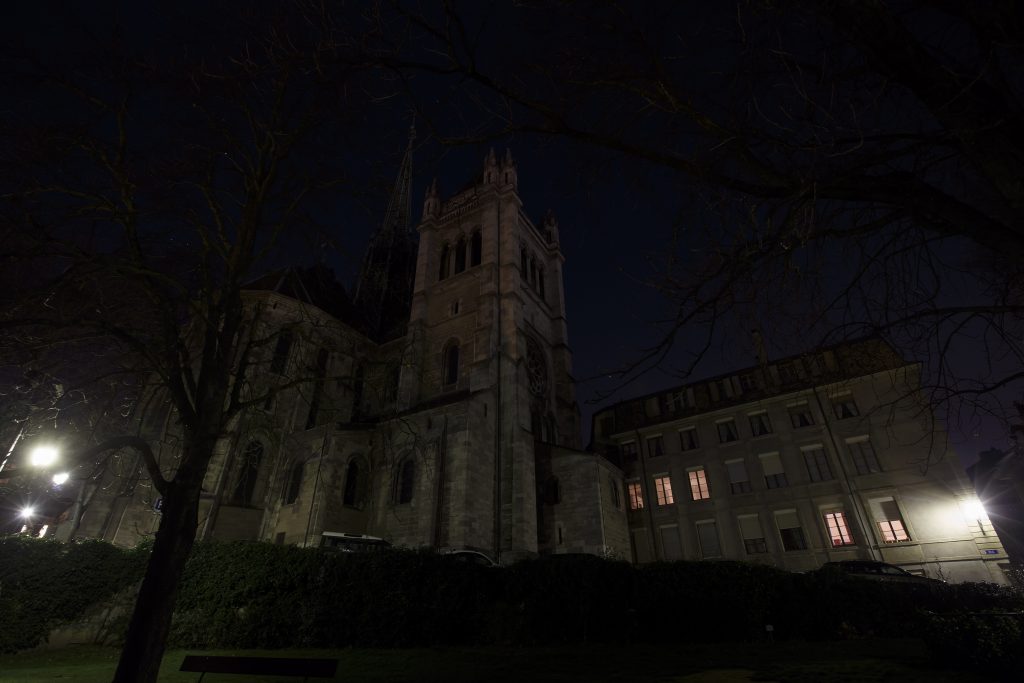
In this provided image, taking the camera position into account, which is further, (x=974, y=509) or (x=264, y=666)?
(x=974, y=509)

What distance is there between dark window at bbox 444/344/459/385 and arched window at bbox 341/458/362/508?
6453mm

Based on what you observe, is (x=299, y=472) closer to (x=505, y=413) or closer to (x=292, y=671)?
(x=505, y=413)

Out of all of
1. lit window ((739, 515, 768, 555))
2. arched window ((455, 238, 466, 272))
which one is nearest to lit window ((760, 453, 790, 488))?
lit window ((739, 515, 768, 555))

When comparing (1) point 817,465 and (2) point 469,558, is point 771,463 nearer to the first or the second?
(1) point 817,465

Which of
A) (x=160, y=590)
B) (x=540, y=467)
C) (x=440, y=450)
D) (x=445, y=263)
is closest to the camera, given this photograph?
(x=160, y=590)

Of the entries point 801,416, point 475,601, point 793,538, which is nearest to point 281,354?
point 475,601

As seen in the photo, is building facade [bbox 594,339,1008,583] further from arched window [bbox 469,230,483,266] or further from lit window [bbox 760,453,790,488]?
arched window [bbox 469,230,483,266]

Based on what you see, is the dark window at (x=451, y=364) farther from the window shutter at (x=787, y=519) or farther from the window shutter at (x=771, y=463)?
the window shutter at (x=787, y=519)

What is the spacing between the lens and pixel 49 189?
6.00m

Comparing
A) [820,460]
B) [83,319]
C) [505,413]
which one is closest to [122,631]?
[83,319]

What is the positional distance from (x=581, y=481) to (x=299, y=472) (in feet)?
44.8

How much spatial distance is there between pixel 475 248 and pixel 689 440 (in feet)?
58.2

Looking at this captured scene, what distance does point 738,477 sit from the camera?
2414 centimetres

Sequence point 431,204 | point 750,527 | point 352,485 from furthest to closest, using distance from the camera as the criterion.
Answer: point 431,204 → point 750,527 → point 352,485
